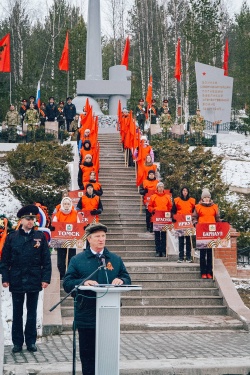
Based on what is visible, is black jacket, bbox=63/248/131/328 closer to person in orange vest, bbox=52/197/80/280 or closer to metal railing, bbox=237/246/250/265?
person in orange vest, bbox=52/197/80/280

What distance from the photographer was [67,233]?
14.9 metres

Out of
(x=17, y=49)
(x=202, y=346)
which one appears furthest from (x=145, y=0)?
(x=202, y=346)

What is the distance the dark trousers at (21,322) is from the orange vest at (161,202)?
7.14m

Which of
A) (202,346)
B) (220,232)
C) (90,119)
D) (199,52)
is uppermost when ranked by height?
(199,52)

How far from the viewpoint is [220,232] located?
1526 centimetres

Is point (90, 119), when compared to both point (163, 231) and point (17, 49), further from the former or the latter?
point (17, 49)

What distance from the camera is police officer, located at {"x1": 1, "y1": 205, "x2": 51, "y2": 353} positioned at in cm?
1007

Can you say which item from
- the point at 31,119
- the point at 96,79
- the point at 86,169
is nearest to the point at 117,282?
the point at 86,169

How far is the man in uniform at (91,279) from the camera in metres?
7.66

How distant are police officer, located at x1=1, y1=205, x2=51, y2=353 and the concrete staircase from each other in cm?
255

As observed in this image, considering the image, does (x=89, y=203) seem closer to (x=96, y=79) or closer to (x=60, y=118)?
(x=60, y=118)

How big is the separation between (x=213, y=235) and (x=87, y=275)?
7.74 meters

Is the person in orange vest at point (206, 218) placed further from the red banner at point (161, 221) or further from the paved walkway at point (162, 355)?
the paved walkway at point (162, 355)

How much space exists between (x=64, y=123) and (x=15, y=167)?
9.03m
